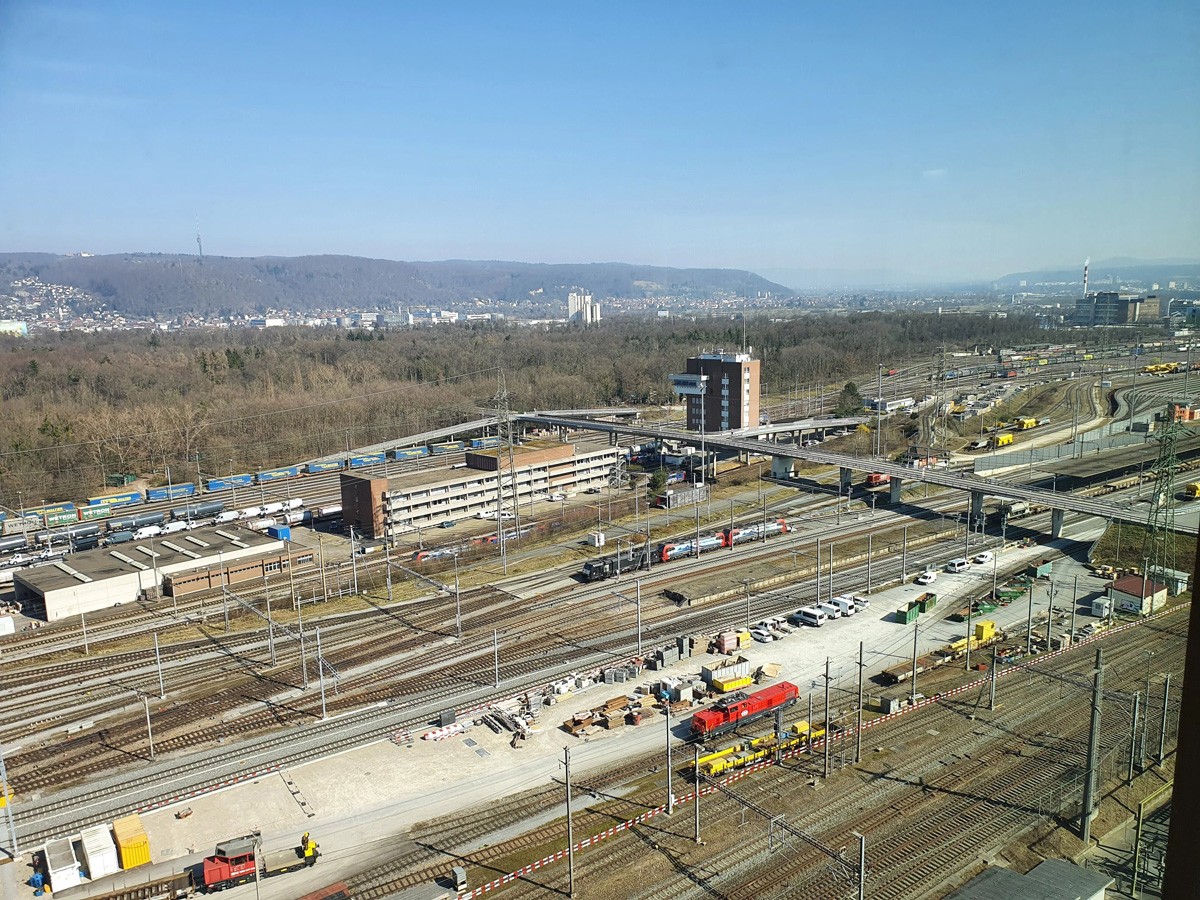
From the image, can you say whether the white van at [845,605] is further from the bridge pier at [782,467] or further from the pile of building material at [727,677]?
the bridge pier at [782,467]

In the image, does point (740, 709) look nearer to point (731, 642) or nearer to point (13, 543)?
point (731, 642)

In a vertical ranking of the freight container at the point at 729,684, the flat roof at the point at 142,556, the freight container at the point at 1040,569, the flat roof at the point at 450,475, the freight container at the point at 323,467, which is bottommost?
the freight container at the point at 323,467

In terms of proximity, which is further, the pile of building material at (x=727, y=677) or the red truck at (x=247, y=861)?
the pile of building material at (x=727, y=677)

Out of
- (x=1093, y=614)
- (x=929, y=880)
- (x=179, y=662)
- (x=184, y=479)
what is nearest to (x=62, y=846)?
(x=179, y=662)

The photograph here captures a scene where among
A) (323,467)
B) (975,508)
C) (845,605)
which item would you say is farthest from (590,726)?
(323,467)

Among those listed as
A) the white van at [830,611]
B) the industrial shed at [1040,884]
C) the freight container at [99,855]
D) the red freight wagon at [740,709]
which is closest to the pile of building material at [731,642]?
the red freight wagon at [740,709]

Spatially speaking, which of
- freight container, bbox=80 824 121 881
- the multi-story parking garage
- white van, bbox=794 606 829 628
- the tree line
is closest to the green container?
the tree line
